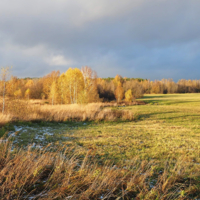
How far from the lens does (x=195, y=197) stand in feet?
9.42

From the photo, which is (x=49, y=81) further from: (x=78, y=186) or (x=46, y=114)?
(x=78, y=186)

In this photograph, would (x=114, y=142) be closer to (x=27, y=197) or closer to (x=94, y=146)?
(x=94, y=146)

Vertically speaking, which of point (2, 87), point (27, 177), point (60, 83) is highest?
point (60, 83)

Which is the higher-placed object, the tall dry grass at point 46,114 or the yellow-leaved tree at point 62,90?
the yellow-leaved tree at point 62,90

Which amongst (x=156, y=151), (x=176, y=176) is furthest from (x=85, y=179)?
(x=156, y=151)

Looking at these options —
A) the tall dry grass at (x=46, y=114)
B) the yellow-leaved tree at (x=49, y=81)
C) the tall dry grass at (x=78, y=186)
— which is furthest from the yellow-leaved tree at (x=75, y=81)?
the tall dry grass at (x=78, y=186)

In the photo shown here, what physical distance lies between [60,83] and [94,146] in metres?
27.0

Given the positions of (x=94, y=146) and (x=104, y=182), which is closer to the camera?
(x=104, y=182)

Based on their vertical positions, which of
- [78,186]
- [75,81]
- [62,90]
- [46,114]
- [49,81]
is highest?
[49,81]

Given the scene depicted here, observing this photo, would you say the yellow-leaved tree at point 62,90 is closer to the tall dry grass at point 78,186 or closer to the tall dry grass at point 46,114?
the tall dry grass at point 46,114

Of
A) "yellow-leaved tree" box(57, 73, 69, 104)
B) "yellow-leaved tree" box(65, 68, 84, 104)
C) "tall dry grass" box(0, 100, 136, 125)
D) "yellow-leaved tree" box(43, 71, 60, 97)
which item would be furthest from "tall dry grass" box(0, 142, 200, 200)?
"yellow-leaved tree" box(43, 71, 60, 97)

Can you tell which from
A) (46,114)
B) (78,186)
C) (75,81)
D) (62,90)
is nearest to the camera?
(78,186)

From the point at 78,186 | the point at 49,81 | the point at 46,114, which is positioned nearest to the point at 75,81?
the point at 49,81

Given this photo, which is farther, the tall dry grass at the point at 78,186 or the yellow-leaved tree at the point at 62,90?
the yellow-leaved tree at the point at 62,90
